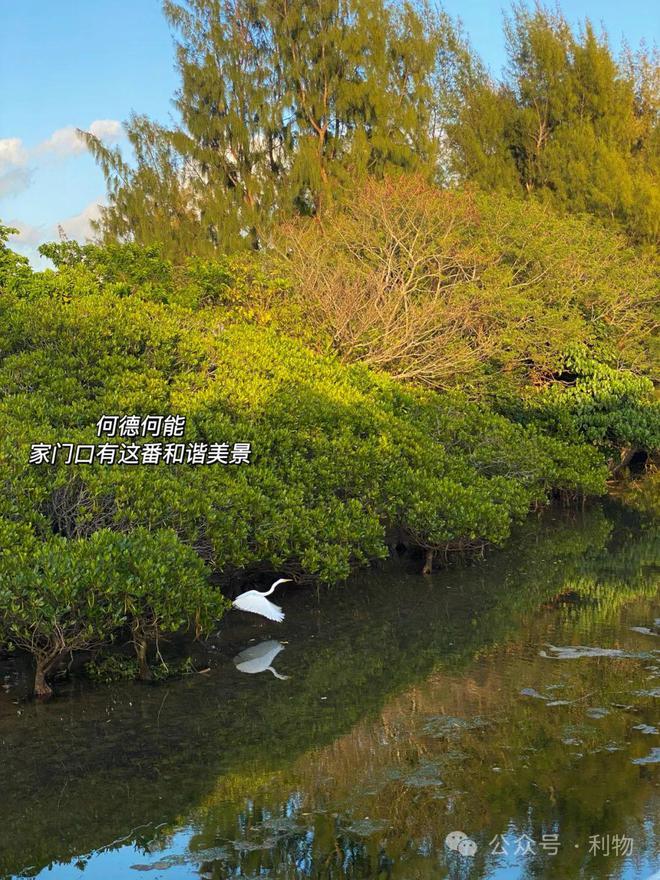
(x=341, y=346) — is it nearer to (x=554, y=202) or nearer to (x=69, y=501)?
(x=69, y=501)

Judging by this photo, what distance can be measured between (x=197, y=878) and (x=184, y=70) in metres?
26.9

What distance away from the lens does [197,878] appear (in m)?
5.41

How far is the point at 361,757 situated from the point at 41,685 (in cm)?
292

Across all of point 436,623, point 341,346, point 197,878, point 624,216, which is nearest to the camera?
point 197,878

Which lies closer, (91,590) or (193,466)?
(91,590)

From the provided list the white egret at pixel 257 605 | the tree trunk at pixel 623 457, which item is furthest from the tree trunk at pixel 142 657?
the tree trunk at pixel 623 457

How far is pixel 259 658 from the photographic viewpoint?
31.3 ft

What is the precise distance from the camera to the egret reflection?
9.16 m

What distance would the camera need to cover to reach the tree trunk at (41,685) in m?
8.37

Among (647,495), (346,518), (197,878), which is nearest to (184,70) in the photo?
(647,495)

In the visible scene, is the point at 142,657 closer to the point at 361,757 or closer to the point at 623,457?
the point at 361,757

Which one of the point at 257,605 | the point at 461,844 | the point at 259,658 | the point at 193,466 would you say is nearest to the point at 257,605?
the point at 257,605

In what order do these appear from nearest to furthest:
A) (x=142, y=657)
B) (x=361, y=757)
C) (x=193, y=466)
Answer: (x=361, y=757)
(x=142, y=657)
(x=193, y=466)

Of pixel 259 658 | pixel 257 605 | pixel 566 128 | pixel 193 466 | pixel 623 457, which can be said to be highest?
pixel 566 128
